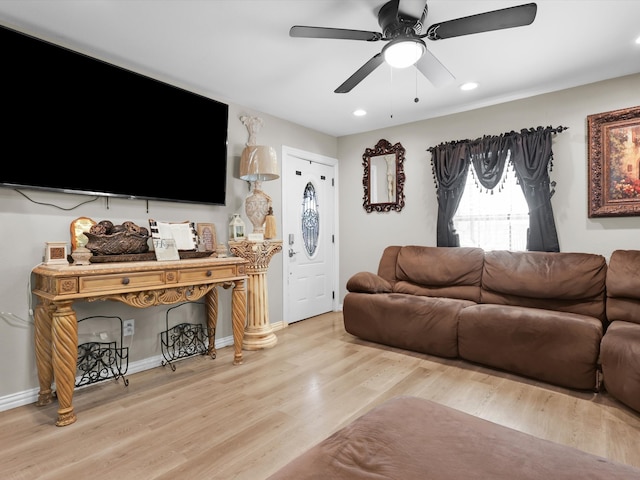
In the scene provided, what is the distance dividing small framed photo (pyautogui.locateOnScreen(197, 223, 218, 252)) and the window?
274 centimetres

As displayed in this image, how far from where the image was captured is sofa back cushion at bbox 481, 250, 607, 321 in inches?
119

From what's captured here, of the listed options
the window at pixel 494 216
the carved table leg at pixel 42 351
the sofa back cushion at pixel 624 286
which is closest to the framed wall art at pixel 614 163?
the sofa back cushion at pixel 624 286

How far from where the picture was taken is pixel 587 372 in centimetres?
257

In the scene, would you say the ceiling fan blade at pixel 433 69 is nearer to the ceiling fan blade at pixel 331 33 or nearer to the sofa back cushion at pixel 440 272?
the ceiling fan blade at pixel 331 33

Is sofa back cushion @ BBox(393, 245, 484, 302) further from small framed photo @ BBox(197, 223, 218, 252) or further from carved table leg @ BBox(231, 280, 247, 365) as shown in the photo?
small framed photo @ BBox(197, 223, 218, 252)

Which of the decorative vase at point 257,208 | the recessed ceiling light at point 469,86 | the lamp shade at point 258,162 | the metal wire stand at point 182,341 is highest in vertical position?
the recessed ceiling light at point 469,86

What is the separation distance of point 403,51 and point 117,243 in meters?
2.36

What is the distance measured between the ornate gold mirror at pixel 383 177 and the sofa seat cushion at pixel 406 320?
1.43 meters

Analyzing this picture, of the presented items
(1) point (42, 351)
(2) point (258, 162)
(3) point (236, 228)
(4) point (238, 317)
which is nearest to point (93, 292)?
(1) point (42, 351)

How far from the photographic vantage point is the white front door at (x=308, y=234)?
4.48m

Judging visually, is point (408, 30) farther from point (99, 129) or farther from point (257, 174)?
point (99, 129)

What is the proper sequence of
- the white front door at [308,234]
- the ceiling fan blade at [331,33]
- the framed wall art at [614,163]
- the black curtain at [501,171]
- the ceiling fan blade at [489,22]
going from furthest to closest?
the white front door at [308,234], the black curtain at [501,171], the framed wall art at [614,163], the ceiling fan blade at [331,33], the ceiling fan blade at [489,22]

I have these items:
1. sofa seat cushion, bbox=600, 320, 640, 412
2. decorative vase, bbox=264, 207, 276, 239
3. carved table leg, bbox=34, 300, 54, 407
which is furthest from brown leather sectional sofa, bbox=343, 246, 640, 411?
carved table leg, bbox=34, 300, 54, 407

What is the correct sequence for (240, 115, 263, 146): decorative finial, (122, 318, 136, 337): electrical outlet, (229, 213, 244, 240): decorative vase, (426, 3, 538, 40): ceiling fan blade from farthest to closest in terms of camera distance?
(240, 115, 263, 146): decorative finial < (229, 213, 244, 240): decorative vase < (122, 318, 136, 337): electrical outlet < (426, 3, 538, 40): ceiling fan blade
